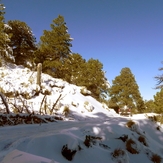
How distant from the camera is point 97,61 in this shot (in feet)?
106

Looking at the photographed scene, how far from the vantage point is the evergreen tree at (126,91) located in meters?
33.9

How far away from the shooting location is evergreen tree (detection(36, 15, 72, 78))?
26.0 metres

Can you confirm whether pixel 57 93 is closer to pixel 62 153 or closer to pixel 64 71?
pixel 64 71

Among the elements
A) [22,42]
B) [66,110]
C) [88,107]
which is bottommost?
[66,110]

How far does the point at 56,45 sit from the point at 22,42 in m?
6.76

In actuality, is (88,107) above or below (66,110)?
A: above

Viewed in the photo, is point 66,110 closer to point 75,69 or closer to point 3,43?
point 3,43

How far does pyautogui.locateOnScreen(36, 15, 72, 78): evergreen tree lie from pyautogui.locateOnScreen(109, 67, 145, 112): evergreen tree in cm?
1437

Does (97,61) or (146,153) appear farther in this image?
(97,61)

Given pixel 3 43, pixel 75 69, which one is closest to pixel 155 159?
pixel 3 43

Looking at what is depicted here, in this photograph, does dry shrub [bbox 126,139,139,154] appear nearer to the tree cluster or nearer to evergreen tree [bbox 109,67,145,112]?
the tree cluster

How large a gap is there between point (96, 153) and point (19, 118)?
17.2 feet

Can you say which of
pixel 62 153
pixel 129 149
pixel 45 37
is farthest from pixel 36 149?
pixel 45 37

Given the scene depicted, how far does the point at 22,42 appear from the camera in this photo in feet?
92.3
